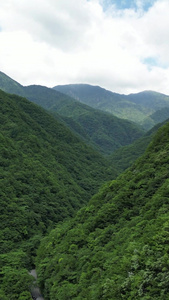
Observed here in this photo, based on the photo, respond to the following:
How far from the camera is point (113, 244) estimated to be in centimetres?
3031

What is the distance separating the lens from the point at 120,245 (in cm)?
2908

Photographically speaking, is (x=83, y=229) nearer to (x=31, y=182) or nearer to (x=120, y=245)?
(x=120, y=245)

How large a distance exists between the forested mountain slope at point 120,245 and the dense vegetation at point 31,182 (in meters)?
4.67

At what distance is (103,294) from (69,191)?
55.2 m

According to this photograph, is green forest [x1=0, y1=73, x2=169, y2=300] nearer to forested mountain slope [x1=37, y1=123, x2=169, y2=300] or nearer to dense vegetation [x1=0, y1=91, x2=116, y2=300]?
forested mountain slope [x1=37, y1=123, x2=169, y2=300]

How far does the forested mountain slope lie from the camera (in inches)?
850

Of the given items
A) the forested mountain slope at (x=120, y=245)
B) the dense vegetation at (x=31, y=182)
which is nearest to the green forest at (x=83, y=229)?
the forested mountain slope at (x=120, y=245)

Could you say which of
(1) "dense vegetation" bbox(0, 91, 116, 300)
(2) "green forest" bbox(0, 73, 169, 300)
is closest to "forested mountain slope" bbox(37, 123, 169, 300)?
(2) "green forest" bbox(0, 73, 169, 300)

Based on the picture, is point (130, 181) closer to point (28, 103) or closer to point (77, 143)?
point (77, 143)

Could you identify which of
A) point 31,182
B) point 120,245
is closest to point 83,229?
point 120,245

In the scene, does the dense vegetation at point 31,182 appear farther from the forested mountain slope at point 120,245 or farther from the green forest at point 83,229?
the forested mountain slope at point 120,245

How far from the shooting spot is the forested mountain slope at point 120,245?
70.8 feet

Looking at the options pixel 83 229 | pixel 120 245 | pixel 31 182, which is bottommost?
pixel 31 182

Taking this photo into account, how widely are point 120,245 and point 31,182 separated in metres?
42.6
